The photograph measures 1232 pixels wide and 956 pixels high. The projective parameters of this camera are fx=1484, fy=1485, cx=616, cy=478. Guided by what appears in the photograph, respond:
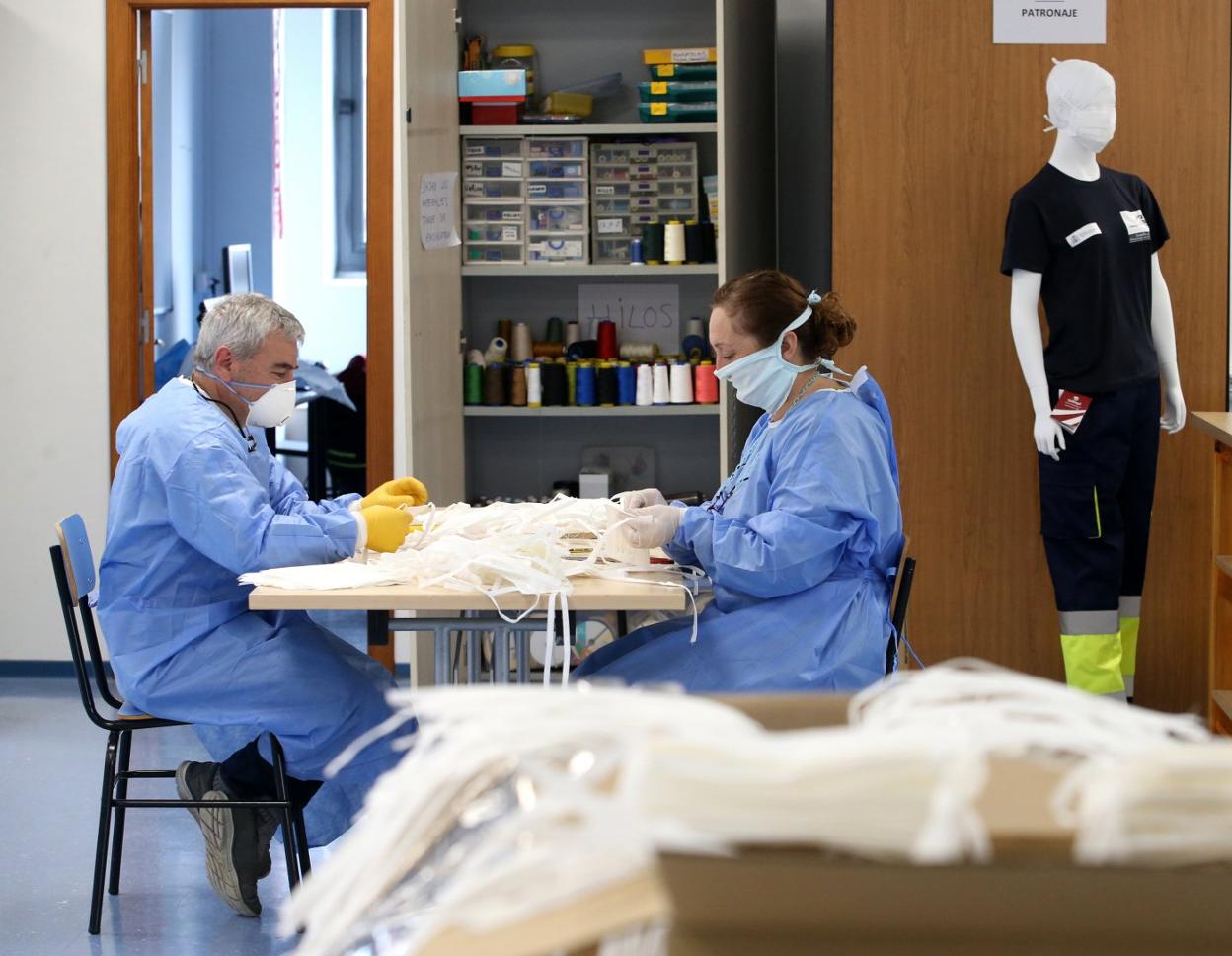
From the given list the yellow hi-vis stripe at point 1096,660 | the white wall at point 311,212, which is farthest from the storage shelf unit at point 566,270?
the white wall at point 311,212

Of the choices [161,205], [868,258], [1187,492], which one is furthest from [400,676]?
[161,205]

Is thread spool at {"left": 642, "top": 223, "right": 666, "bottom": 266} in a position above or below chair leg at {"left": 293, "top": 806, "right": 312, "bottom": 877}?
above

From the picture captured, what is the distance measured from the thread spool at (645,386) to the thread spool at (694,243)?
36cm

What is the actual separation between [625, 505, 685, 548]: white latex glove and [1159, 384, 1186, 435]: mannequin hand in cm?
171

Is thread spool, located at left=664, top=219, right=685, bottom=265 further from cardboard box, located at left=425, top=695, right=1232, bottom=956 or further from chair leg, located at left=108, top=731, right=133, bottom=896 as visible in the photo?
cardboard box, located at left=425, top=695, right=1232, bottom=956

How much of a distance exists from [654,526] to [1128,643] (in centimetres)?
184

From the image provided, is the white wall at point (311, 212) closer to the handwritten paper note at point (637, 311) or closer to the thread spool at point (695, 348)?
the handwritten paper note at point (637, 311)

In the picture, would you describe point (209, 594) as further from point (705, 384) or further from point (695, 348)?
point (695, 348)

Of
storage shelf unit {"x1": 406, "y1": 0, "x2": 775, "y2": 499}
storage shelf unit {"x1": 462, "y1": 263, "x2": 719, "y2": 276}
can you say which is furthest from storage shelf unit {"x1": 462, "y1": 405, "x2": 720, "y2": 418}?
storage shelf unit {"x1": 462, "y1": 263, "x2": 719, "y2": 276}

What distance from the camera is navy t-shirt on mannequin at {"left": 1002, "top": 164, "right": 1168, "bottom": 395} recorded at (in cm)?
358

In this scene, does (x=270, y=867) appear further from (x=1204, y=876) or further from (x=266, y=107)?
(x=266, y=107)

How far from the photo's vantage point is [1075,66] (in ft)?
11.6

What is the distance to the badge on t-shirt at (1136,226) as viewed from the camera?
3.59 meters

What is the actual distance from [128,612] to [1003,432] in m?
2.33
